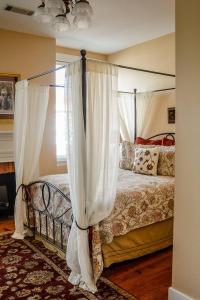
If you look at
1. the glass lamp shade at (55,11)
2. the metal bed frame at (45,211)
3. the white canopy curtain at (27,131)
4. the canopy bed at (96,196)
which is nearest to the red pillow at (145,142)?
the canopy bed at (96,196)

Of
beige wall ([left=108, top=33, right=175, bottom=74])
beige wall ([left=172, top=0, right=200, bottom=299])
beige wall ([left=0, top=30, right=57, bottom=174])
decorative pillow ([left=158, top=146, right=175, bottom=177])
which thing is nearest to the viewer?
beige wall ([left=172, top=0, right=200, bottom=299])

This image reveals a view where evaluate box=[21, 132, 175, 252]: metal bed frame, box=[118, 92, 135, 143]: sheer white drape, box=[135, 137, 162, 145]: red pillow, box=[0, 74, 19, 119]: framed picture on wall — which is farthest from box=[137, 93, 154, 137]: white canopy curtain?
box=[21, 132, 175, 252]: metal bed frame

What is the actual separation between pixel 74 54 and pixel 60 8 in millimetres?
2797

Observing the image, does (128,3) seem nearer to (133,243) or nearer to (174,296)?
(133,243)

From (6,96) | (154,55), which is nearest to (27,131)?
(6,96)

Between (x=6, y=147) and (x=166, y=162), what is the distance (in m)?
2.33

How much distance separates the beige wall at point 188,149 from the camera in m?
2.00

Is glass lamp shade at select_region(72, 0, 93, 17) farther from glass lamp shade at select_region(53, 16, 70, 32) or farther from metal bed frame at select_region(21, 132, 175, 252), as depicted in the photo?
metal bed frame at select_region(21, 132, 175, 252)

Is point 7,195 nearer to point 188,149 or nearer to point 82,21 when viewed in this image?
point 82,21

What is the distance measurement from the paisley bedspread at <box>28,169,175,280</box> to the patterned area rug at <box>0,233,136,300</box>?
21 cm

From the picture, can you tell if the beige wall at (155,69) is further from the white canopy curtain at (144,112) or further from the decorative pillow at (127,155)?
the decorative pillow at (127,155)

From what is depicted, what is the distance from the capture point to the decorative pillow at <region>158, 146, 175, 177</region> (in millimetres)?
3840

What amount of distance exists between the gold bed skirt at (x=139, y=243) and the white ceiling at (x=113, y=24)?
2556mm

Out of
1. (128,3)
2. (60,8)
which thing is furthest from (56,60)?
(60,8)
